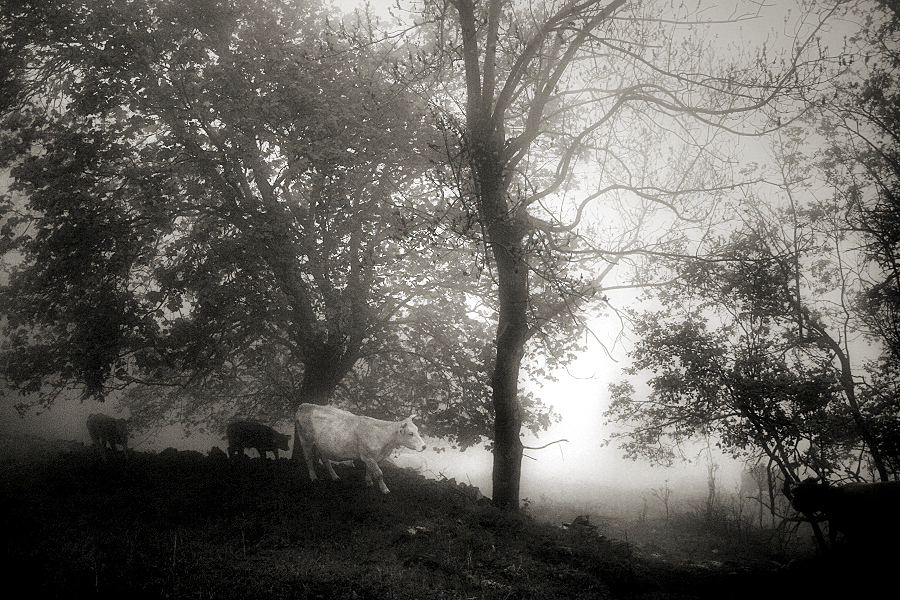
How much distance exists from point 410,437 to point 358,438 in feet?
3.56

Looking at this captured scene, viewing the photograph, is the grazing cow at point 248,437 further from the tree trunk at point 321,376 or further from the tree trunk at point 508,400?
the tree trunk at point 508,400

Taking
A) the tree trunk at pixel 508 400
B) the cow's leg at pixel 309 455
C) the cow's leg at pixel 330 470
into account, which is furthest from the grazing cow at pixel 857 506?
the cow's leg at pixel 309 455

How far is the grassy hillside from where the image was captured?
202 inches

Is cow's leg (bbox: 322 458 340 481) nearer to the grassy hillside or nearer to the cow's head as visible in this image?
the grassy hillside

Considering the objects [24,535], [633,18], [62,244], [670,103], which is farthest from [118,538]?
[670,103]

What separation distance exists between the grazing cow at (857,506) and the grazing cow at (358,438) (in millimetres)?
7113

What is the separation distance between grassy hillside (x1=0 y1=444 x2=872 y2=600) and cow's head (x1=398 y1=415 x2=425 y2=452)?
1.05 metres

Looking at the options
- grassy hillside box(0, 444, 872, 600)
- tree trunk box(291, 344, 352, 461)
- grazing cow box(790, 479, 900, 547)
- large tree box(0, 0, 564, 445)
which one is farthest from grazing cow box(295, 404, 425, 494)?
grazing cow box(790, 479, 900, 547)

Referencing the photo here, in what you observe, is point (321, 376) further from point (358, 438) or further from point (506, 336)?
point (506, 336)

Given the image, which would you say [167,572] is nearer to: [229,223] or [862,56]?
[229,223]

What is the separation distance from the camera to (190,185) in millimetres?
10242

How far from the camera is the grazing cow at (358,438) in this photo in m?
9.26

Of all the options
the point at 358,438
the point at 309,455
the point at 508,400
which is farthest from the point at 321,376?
the point at 508,400

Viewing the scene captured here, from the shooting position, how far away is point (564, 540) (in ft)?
26.6
